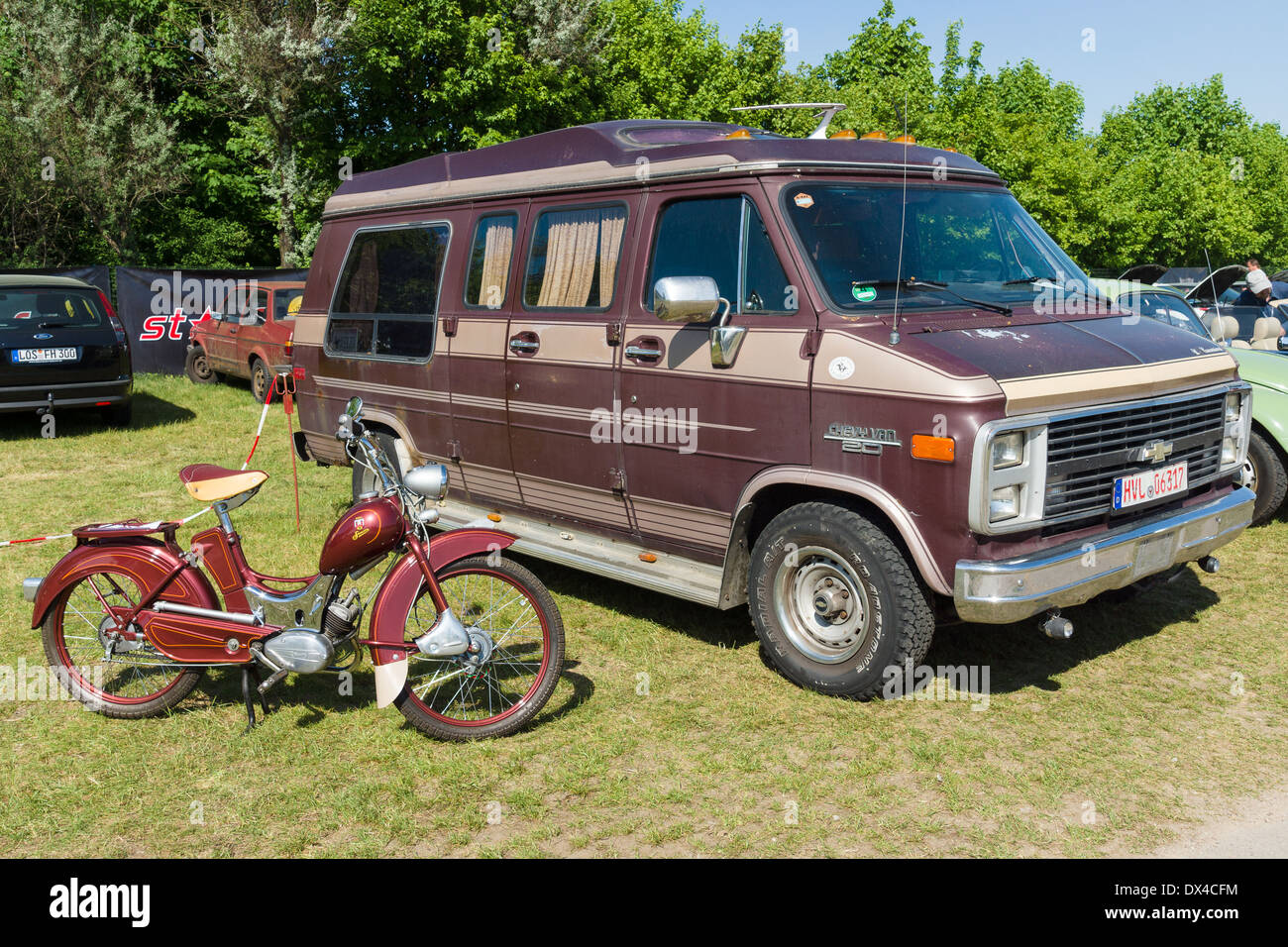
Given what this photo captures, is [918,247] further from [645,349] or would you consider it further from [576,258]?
[576,258]

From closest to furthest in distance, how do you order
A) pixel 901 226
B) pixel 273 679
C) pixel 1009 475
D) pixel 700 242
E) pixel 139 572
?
pixel 1009 475 → pixel 273 679 → pixel 139 572 → pixel 901 226 → pixel 700 242

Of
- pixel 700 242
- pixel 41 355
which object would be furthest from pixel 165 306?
pixel 700 242

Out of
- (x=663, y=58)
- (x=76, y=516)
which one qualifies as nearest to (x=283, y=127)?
(x=663, y=58)

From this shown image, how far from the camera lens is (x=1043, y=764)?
4520 millimetres

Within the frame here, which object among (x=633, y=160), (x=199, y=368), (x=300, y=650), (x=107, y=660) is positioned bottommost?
(x=107, y=660)

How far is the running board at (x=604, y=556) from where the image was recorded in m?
5.66

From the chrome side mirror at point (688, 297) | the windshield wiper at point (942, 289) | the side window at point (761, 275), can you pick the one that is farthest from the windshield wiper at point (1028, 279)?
the chrome side mirror at point (688, 297)

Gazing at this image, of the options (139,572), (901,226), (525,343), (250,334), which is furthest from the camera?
(250,334)

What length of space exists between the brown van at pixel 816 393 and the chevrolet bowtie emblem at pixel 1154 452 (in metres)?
0.01

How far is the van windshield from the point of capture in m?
5.16

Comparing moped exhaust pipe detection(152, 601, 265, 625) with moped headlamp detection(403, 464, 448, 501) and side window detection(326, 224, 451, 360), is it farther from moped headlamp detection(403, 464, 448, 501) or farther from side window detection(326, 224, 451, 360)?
side window detection(326, 224, 451, 360)

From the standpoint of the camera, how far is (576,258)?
20.5ft

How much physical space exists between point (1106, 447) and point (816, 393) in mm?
1325
